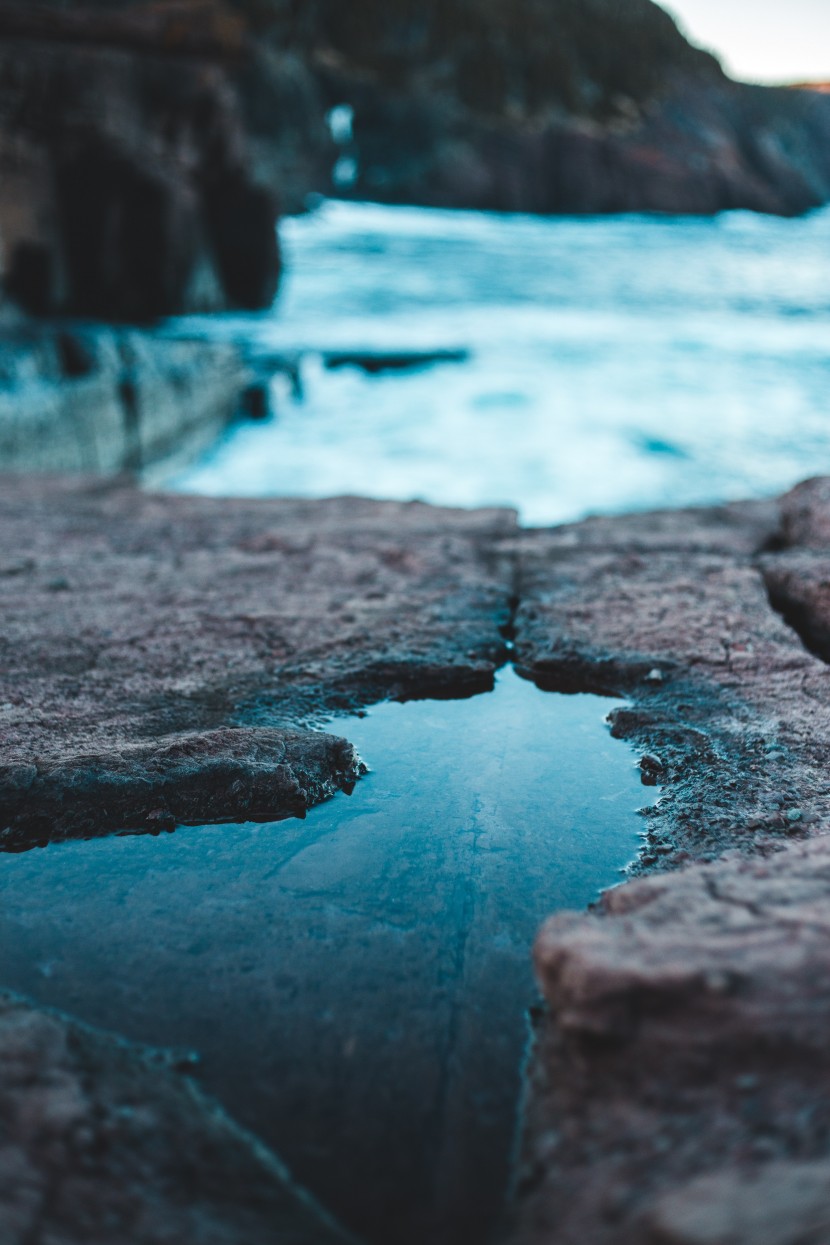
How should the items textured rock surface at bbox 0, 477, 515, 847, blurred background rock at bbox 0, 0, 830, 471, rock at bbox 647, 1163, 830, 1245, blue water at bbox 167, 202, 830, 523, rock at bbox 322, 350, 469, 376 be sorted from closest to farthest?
rock at bbox 647, 1163, 830, 1245, textured rock surface at bbox 0, 477, 515, 847, blue water at bbox 167, 202, 830, 523, blurred background rock at bbox 0, 0, 830, 471, rock at bbox 322, 350, 469, 376

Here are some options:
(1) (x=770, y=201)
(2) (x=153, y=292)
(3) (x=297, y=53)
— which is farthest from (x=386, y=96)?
(2) (x=153, y=292)

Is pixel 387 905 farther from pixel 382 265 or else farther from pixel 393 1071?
pixel 382 265

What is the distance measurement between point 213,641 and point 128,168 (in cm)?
934

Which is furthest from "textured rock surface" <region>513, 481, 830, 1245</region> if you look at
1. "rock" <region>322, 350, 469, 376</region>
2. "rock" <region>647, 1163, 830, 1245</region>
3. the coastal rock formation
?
"rock" <region>322, 350, 469, 376</region>

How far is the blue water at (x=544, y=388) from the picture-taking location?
7.04 m

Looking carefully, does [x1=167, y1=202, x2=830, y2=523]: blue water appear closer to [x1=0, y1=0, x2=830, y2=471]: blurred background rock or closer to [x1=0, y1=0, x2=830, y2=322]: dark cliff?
[x1=0, y1=0, x2=830, y2=471]: blurred background rock

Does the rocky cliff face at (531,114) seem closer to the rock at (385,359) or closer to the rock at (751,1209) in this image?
the rock at (385,359)

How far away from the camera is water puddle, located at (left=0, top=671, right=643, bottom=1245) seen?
0.92 m

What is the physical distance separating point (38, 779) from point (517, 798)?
0.75 m

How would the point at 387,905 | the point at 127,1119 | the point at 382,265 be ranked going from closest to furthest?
the point at 127,1119, the point at 387,905, the point at 382,265

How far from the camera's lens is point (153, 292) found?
1048 centimetres

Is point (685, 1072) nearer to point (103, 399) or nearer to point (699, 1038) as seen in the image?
point (699, 1038)

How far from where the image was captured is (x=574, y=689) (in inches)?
73.2

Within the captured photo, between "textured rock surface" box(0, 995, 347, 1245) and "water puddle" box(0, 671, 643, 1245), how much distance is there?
0.15 feet
